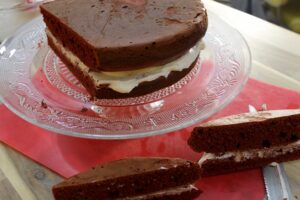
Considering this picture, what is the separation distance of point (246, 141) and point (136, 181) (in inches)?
10.2

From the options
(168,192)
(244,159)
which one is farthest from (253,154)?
(168,192)

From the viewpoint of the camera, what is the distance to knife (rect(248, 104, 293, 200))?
0.96m

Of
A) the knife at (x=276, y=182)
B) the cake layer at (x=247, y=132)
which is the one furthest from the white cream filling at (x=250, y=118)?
the knife at (x=276, y=182)

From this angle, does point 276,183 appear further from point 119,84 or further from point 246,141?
point 119,84

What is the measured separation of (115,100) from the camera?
1.14 meters

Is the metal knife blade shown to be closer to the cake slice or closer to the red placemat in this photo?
the red placemat

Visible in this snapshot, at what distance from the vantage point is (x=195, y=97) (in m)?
1.11

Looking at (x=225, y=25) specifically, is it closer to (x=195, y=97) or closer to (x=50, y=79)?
(x=195, y=97)

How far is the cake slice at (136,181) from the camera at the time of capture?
0.93m

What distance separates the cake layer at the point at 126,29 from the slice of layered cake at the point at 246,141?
21 centimetres

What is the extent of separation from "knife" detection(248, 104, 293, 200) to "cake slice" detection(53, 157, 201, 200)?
0.49 feet

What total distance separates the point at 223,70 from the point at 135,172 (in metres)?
0.40

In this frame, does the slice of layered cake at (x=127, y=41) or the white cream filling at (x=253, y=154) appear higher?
the slice of layered cake at (x=127, y=41)

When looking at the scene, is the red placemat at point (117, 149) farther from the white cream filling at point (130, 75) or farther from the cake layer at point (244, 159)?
the white cream filling at point (130, 75)
